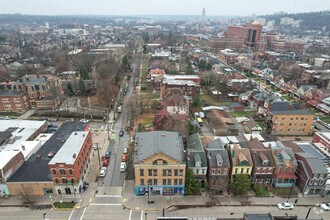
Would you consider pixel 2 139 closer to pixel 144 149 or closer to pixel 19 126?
pixel 19 126

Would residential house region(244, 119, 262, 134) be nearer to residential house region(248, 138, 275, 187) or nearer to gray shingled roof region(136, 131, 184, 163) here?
residential house region(248, 138, 275, 187)

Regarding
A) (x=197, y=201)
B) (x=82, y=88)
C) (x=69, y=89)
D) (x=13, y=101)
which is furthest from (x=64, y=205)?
(x=69, y=89)

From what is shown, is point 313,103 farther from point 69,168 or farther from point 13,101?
point 13,101

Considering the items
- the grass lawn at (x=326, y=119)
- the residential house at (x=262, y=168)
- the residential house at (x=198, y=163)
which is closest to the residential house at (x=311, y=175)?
the residential house at (x=262, y=168)

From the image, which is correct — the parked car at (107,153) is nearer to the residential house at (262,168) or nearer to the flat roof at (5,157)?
the flat roof at (5,157)

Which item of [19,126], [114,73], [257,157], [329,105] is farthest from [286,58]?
[19,126]

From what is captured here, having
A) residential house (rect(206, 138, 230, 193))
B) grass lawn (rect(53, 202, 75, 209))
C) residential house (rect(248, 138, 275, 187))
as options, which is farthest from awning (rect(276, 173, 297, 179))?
grass lawn (rect(53, 202, 75, 209))

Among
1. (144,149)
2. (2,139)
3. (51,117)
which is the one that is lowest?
(51,117)
